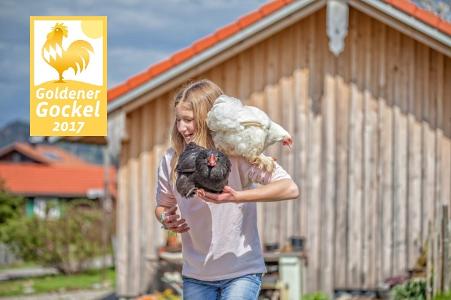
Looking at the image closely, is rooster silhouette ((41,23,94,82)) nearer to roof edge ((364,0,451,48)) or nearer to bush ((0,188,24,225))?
roof edge ((364,0,451,48))

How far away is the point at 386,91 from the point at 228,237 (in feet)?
26.5

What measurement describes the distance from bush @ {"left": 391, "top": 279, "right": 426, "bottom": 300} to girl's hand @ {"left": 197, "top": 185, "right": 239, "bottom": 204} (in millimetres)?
6911

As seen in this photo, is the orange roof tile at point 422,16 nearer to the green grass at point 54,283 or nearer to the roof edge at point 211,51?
the roof edge at point 211,51

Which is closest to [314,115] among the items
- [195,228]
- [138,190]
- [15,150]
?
[138,190]

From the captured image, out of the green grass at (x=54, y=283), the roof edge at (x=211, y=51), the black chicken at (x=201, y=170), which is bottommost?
the green grass at (x=54, y=283)

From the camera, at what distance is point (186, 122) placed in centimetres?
451

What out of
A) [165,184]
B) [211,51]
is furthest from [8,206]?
[165,184]

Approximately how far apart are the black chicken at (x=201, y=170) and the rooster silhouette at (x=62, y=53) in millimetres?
2149

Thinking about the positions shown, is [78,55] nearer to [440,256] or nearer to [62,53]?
[62,53]

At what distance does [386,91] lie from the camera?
487 inches

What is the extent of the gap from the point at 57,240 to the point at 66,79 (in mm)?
17615

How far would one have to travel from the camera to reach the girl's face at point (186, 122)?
4492mm

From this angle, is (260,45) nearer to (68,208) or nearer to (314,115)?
(314,115)

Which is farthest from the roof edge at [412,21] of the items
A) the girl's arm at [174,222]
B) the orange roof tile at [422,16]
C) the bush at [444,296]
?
the girl's arm at [174,222]
